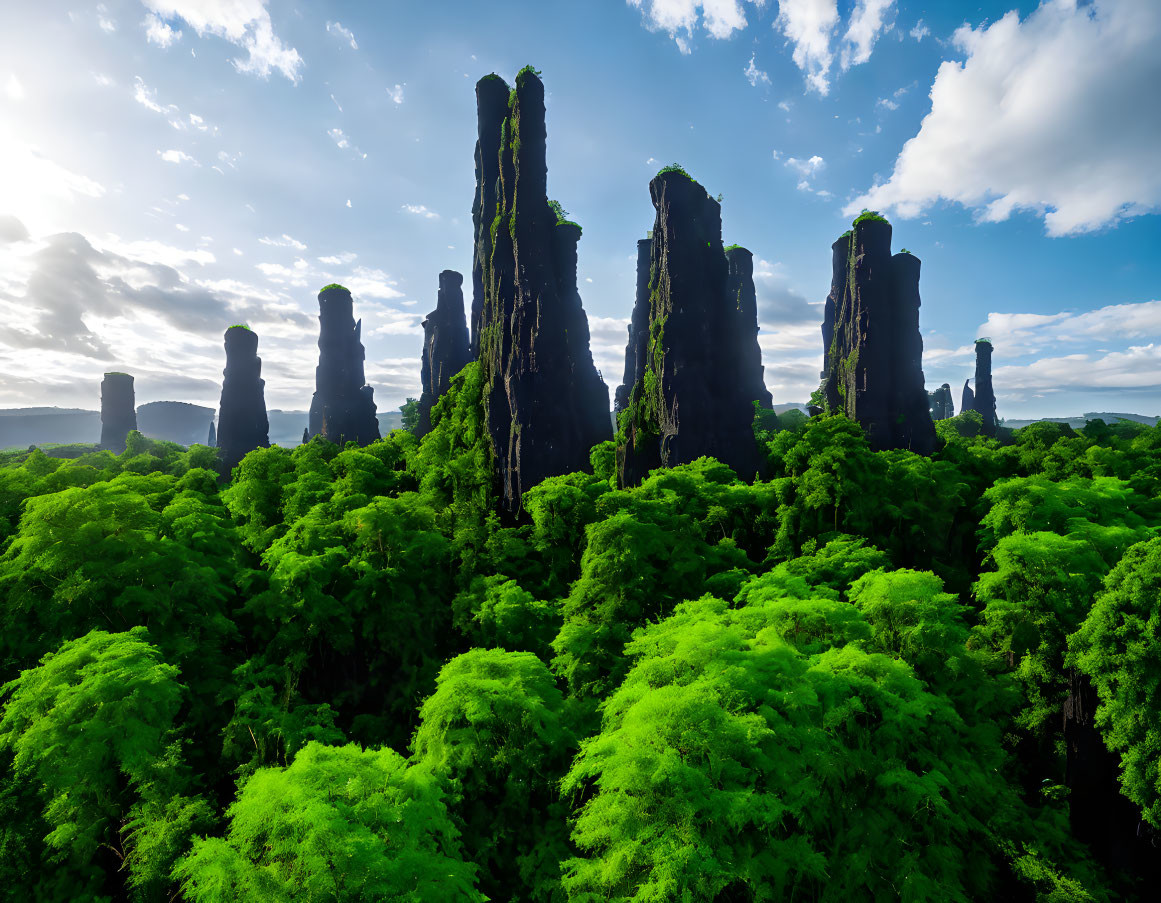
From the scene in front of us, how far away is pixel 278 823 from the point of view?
11852 millimetres

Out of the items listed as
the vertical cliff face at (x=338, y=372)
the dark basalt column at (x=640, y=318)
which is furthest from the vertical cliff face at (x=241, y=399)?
the dark basalt column at (x=640, y=318)

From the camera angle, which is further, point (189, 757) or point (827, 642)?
point (189, 757)

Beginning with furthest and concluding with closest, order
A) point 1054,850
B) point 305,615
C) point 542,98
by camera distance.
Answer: point 542,98
point 305,615
point 1054,850

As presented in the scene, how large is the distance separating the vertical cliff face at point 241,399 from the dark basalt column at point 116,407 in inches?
1135

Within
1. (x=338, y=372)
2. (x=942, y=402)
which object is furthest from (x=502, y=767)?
(x=942, y=402)

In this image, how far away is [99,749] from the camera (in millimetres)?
15836

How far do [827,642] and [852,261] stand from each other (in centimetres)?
7219

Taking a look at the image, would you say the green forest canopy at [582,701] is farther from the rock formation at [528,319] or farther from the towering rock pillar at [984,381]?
the towering rock pillar at [984,381]

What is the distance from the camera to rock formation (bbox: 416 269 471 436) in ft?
335

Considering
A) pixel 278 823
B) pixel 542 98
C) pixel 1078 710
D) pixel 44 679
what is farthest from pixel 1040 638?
pixel 542 98

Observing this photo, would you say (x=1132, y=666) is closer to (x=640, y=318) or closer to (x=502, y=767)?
(x=502, y=767)

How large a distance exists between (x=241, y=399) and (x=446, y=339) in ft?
122

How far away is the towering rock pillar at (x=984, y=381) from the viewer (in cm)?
13088

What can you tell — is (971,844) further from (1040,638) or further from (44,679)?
(44,679)
